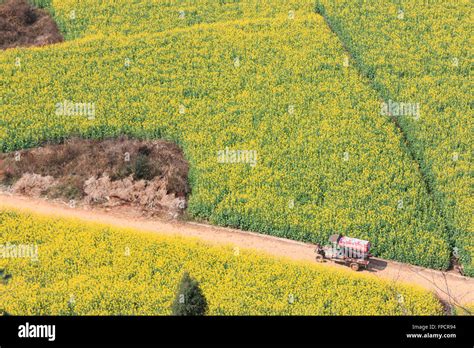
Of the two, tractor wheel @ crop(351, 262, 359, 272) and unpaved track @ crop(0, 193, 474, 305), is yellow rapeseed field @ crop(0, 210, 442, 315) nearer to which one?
tractor wheel @ crop(351, 262, 359, 272)

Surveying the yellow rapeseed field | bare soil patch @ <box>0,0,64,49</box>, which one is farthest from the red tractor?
bare soil patch @ <box>0,0,64,49</box>

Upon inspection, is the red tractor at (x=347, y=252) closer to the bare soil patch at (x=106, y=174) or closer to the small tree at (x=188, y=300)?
the small tree at (x=188, y=300)

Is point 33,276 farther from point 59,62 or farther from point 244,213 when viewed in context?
point 59,62

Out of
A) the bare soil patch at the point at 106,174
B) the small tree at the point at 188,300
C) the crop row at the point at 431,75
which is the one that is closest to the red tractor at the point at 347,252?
the crop row at the point at 431,75

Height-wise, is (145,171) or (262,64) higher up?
(262,64)

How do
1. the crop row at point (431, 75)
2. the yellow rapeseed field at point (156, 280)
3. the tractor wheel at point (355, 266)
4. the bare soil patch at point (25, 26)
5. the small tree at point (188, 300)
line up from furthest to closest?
Result: the bare soil patch at point (25, 26) < the crop row at point (431, 75) < the tractor wheel at point (355, 266) < the yellow rapeseed field at point (156, 280) < the small tree at point (188, 300)

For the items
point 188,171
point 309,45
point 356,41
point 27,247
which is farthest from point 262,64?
point 27,247
